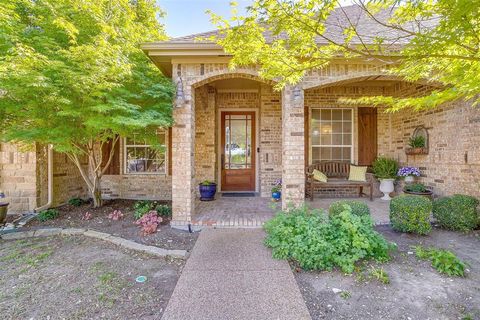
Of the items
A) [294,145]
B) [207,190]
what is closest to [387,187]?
[294,145]

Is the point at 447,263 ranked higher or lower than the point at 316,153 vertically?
lower

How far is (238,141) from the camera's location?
6691mm

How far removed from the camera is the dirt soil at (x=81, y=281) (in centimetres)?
207

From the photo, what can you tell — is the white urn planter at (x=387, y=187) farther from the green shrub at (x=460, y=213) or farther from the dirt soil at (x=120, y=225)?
the dirt soil at (x=120, y=225)

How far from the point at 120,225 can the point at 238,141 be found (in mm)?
3760

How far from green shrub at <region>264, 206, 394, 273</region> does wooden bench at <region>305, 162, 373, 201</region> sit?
2.55 meters

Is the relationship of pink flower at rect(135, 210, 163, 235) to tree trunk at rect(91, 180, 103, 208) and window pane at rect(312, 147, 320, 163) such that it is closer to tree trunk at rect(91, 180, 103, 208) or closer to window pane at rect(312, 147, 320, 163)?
tree trunk at rect(91, 180, 103, 208)

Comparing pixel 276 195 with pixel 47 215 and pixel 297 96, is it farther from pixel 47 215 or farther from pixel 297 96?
pixel 47 215

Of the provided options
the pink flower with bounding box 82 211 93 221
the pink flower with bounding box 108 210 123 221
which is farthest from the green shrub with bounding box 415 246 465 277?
the pink flower with bounding box 82 211 93 221

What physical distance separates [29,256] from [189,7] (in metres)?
7.06

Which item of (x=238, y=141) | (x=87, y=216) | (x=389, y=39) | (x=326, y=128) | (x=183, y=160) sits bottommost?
(x=87, y=216)

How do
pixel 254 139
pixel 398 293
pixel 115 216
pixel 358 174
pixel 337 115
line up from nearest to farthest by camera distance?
pixel 398 293 → pixel 115 216 → pixel 358 174 → pixel 337 115 → pixel 254 139

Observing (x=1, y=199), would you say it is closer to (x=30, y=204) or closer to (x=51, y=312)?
(x=30, y=204)

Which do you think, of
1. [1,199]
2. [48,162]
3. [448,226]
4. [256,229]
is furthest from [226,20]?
[1,199]
